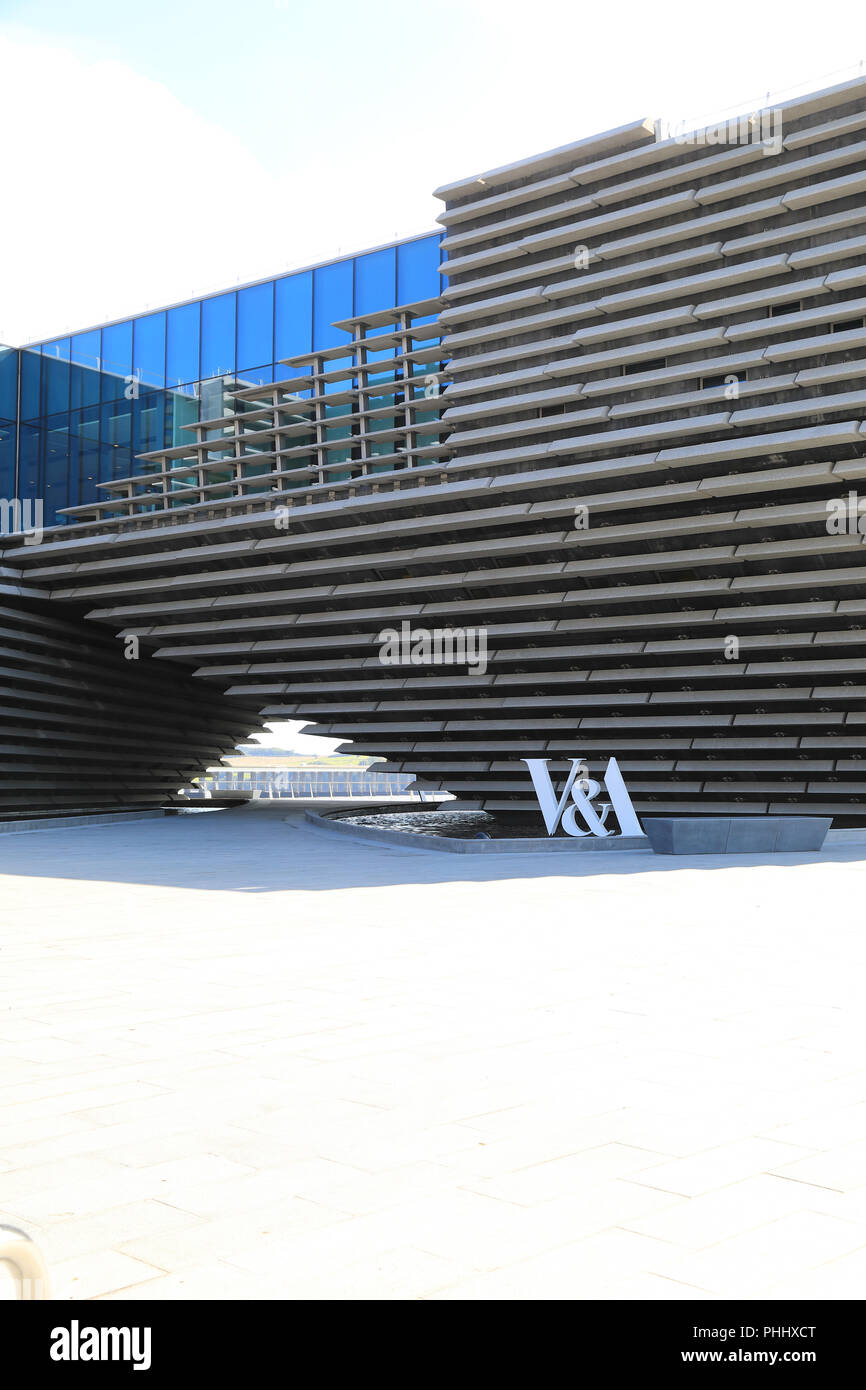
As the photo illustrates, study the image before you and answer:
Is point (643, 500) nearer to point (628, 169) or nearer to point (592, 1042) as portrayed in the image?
point (628, 169)

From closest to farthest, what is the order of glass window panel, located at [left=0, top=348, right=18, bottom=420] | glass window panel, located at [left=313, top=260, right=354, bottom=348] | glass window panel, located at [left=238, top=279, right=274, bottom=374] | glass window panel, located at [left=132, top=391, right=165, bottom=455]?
glass window panel, located at [left=313, top=260, right=354, bottom=348]
glass window panel, located at [left=238, top=279, right=274, bottom=374]
glass window panel, located at [left=132, top=391, right=165, bottom=455]
glass window panel, located at [left=0, top=348, right=18, bottom=420]

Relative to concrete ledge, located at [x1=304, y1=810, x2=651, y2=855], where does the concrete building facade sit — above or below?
above

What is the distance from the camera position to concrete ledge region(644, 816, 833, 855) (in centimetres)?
2092

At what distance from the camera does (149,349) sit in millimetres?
36438

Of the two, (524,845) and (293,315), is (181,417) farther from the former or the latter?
(524,845)

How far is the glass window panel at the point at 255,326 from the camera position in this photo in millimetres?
33781

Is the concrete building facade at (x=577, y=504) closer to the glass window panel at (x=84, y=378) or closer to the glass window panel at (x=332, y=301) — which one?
the glass window panel at (x=332, y=301)

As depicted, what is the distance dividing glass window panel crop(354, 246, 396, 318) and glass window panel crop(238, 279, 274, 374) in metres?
2.94

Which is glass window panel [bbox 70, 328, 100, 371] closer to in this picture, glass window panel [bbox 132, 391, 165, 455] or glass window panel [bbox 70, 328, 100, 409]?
glass window panel [bbox 70, 328, 100, 409]

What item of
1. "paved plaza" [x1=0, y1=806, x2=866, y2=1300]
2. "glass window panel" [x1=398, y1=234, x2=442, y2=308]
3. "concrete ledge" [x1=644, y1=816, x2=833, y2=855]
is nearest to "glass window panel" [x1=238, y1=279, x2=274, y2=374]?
"glass window panel" [x1=398, y1=234, x2=442, y2=308]

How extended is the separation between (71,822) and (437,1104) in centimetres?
2600

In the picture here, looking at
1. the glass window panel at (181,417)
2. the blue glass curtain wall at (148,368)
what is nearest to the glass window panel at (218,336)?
the blue glass curtain wall at (148,368)

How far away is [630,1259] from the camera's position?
11.5 feet
